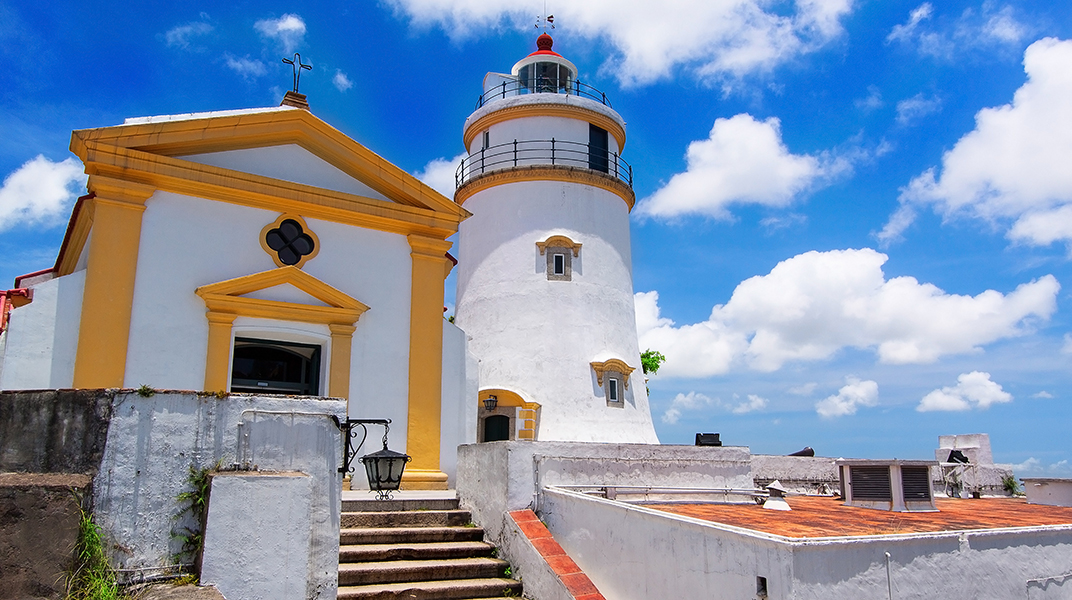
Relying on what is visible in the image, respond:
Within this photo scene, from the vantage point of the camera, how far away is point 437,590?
840 centimetres

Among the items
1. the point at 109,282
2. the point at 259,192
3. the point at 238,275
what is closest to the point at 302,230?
the point at 259,192

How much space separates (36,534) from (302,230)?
8.26 m

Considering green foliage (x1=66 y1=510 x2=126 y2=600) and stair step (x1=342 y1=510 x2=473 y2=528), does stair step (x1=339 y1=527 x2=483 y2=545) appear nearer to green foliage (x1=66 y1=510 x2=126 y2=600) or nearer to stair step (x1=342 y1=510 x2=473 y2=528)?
stair step (x1=342 y1=510 x2=473 y2=528)

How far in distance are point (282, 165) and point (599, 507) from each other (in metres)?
8.40

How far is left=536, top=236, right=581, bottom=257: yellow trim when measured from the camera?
20.4 metres

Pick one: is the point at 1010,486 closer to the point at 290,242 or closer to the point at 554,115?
the point at 554,115

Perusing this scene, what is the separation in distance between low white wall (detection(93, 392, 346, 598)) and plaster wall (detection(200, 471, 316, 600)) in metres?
0.25

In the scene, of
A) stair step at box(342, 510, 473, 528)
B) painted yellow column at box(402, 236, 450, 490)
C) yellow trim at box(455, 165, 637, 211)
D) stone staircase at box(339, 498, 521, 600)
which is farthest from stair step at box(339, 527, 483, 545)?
yellow trim at box(455, 165, 637, 211)

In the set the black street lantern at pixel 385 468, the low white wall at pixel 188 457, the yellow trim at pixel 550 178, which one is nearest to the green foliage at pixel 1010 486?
the yellow trim at pixel 550 178

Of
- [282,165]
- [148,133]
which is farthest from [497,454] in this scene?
[148,133]

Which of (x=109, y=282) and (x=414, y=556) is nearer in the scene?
(x=414, y=556)

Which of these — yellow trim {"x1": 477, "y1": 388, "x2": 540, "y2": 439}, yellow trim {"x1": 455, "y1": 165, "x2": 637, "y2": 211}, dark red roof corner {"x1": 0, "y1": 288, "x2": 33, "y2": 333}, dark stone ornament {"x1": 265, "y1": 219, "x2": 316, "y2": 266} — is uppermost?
yellow trim {"x1": 455, "y1": 165, "x2": 637, "y2": 211}

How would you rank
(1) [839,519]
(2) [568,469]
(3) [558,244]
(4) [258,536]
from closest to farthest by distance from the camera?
1. (4) [258,536]
2. (1) [839,519]
3. (2) [568,469]
4. (3) [558,244]

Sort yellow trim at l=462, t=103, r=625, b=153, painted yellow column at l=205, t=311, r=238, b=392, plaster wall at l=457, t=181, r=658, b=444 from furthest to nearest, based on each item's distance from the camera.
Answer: yellow trim at l=462, t=103, r=625, b=153 < plaster wall at l=457, t=181, r=658, b=444 < painted yellow column at l=205, t=311, r=238, b=392
